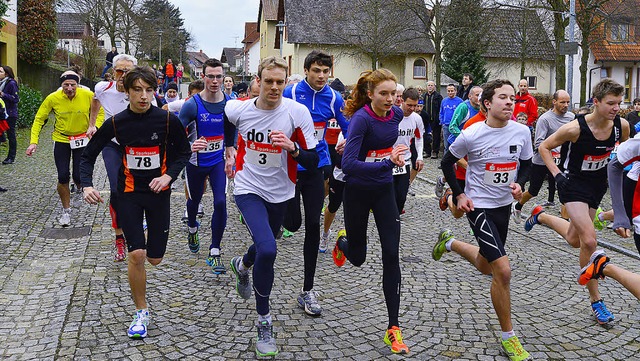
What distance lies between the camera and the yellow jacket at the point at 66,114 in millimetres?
8875

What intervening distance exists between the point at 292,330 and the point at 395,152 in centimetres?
168

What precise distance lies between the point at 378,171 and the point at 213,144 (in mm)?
2738

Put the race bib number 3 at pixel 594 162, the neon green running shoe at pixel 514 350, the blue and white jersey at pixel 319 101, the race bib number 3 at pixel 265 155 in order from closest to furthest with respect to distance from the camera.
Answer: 1. the neon green running shoe at pixel 514 350
2. the race bib number 3 at pixel 265 155
3. the race bib number 3 at pixel 594 162
4. the blue and white jersey at pixel 319 101

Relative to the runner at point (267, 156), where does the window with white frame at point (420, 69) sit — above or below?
above

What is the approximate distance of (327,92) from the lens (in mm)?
6715

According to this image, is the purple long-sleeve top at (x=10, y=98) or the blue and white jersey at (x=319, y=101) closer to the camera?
the blue and white jersey at (x=319, y=101)

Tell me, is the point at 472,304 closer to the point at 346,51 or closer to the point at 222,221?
the point at 222,221

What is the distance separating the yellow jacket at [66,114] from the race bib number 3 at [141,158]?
3.90m

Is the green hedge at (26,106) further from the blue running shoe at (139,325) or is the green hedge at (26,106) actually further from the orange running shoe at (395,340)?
the orange running shoe at (395,340)

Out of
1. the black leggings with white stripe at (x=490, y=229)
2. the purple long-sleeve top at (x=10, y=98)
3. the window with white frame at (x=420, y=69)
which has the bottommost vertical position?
the black leggings with white stripe at (x=490, y=229)

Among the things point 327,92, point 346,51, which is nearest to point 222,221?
point 327,92

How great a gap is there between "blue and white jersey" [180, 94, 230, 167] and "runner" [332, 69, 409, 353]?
7.70 feet

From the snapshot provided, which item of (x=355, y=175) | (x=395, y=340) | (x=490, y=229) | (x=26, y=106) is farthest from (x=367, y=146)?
(x=26, y=106)

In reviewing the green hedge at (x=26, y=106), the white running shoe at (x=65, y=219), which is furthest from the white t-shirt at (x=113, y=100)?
the green hedge at (x=26, y=106)
